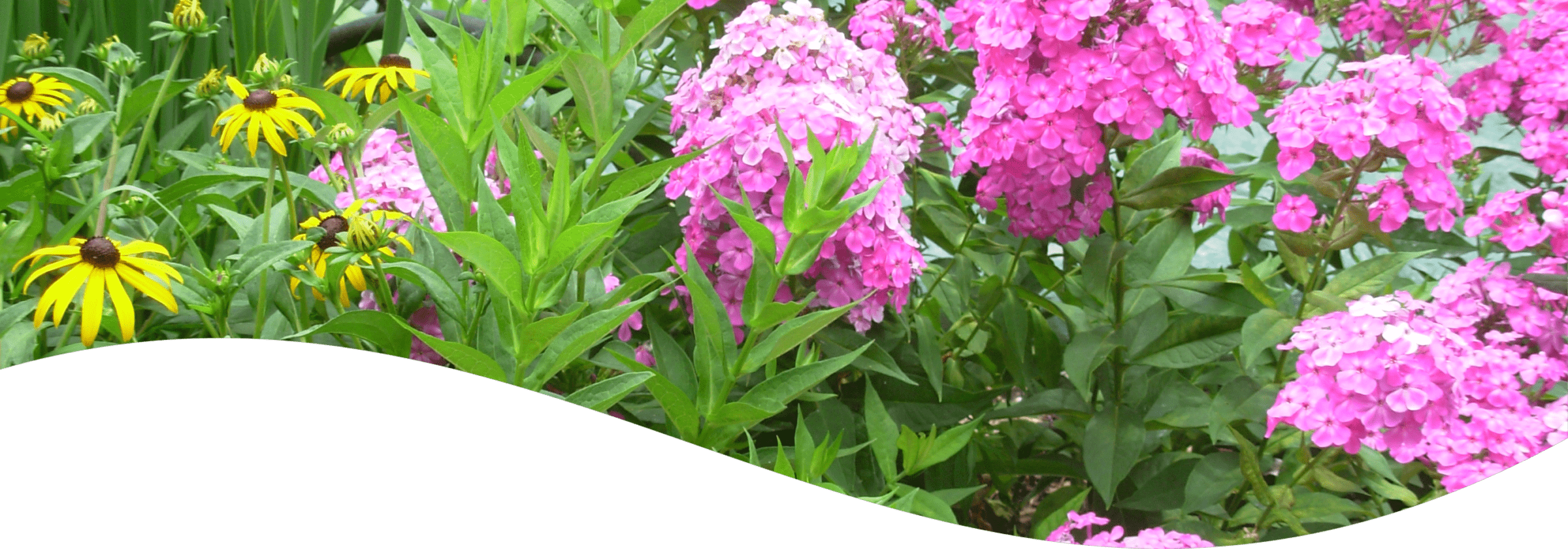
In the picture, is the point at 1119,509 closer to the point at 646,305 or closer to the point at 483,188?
the point at 646,305

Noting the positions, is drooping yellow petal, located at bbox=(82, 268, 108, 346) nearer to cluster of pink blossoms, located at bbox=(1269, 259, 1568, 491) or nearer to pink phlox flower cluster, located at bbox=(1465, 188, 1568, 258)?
cluster of pink blossoms, located at bbox=(1269, 259, 1568, 491)

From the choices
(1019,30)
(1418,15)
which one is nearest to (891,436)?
(1019,30)

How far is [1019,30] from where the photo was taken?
2.84 feet

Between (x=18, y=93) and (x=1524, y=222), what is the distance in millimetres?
1116

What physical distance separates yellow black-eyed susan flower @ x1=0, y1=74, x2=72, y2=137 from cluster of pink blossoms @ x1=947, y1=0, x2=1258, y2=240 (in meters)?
0.66

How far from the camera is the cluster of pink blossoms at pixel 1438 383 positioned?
0.74 metres

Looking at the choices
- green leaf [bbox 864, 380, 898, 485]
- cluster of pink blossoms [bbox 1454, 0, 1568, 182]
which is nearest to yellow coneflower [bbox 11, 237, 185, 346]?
green leaf [bbox 864, 380, 898, 485]

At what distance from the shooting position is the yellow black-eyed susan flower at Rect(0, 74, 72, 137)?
29.0 inches

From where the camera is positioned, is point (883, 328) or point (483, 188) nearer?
point (483, 188)

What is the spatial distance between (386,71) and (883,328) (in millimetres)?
455

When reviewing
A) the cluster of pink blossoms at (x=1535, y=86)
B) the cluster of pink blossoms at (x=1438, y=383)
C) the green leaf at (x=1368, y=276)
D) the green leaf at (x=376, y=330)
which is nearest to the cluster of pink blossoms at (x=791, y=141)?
the green leaf at (x=376, y=330)

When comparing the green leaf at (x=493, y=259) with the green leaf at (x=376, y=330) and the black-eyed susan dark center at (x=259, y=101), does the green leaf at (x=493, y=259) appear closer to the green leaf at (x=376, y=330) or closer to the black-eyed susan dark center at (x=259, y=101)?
the green leaf at (x=376, y=330)

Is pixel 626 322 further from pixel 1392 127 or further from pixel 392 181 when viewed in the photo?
pixel 1392 127

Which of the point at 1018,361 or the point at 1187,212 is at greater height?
the point at 1187,212
